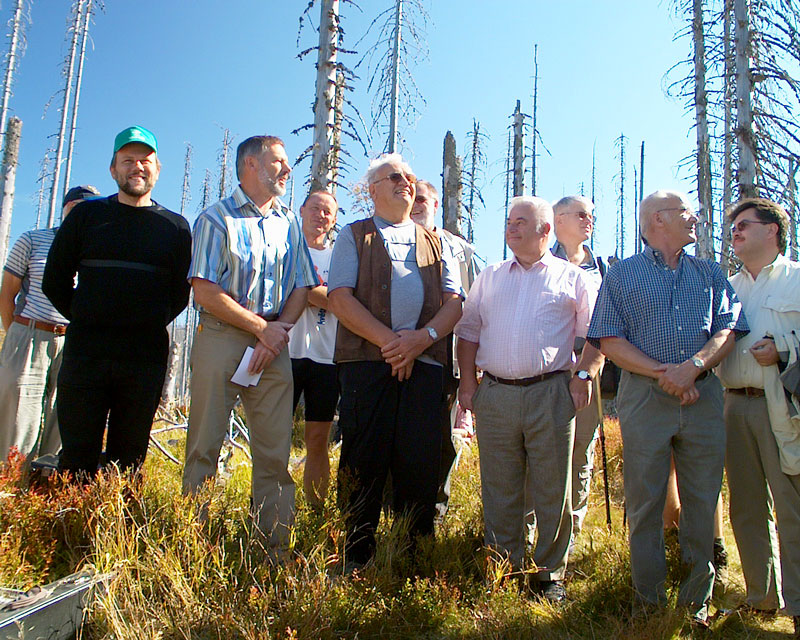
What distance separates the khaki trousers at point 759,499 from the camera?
3.37 m

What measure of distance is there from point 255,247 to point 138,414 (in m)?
1.21

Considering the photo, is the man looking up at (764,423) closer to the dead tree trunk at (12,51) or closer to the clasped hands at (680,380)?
the clasped hands at (680,380)

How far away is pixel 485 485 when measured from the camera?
372cm

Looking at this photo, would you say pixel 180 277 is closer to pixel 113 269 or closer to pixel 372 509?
pixel 113 269

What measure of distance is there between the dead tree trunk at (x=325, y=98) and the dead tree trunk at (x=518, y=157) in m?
11.7

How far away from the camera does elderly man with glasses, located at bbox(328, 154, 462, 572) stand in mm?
3512

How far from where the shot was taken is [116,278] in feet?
11.5

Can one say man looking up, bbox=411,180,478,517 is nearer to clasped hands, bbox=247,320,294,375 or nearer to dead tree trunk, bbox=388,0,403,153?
clasped hands, bbox=247,320,294,375

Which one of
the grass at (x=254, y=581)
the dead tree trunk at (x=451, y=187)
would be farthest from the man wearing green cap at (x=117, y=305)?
the dead tree trunk at (x=451, y=187)

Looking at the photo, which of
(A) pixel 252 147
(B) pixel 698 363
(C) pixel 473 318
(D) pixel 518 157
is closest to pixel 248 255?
(A) pixel 252 147

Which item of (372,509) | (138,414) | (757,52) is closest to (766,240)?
(372,509)

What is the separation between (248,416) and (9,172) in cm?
2118

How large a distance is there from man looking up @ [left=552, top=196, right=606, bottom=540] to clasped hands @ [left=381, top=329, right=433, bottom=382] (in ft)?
4.12

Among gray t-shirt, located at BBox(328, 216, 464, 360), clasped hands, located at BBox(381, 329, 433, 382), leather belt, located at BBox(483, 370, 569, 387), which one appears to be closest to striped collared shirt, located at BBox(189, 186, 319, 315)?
gray t-shirt, located at BBox(328, 216, 464, 360)
